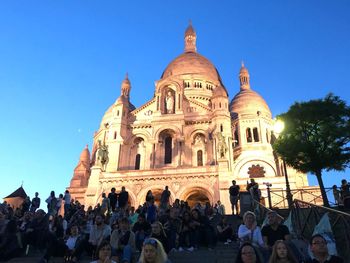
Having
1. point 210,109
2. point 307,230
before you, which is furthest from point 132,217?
point 210,109

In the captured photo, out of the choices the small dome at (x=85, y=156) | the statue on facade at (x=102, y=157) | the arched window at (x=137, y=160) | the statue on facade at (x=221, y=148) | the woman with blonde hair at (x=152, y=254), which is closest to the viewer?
the woman with blonde hair at (x=152, y=254)

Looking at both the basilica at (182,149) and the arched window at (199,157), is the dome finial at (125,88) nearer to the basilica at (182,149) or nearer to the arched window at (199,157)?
the basilica at (182,149)

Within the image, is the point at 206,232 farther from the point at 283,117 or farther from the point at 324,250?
the point at 283,117

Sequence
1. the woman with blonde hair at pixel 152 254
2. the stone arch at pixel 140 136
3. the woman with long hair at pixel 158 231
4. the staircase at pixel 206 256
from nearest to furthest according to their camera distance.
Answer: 1. the woman with blonde hair at pixel 152 254
2. the woman with long hair at pixel 158 231
3. the staircase at pixel 206 256
4. the stone arch at pixel 140 136

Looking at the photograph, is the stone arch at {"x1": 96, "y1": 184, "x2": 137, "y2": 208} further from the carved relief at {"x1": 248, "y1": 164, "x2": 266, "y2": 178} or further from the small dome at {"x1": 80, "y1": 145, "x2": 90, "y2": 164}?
the small dome at {"x1": 80, "y1": 145, "x2": 90, "y2": 164}

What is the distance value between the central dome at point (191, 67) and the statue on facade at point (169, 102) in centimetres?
1064

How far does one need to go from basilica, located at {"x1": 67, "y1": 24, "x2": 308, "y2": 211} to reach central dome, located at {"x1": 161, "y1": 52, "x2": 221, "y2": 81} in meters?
3.13

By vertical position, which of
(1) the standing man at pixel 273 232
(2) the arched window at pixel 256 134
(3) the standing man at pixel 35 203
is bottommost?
(1) the standing man at pixel 273 232

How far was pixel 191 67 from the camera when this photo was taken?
4734cm

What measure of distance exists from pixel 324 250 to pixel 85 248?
6434 mm

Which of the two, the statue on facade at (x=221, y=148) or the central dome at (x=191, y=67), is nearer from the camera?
the statue on facade at (x=221, y=148)

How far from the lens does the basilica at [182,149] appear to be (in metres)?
27.3

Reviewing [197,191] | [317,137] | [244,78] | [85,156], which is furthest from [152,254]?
[244,78]

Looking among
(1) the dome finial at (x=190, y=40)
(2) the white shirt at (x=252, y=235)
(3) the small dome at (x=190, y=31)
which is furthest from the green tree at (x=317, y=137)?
(3) the small dome at (x=190, y=31)
